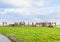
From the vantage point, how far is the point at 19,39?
90.8 ft

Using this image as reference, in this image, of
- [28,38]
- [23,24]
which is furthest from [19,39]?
[23,24]

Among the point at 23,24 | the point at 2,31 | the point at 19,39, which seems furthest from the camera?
the point at 23,24

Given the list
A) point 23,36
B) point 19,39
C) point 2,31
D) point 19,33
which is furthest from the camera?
point 2,31

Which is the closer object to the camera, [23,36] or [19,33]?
[23,36]

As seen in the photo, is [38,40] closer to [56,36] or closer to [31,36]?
[31,36]

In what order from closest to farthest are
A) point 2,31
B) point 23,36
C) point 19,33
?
point 23,36, point 19,33, point 2,31

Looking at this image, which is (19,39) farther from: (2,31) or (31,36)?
(2,31)

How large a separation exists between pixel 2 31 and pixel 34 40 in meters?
7.52

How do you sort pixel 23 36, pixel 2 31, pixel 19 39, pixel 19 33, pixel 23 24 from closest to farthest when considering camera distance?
pixel 19 39, pixel 23 36, pixel 19 33, pixel 2 31, pixel 23 24

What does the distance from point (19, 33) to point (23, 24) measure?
11.1 m

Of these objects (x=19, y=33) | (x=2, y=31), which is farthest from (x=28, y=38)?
(x=2, y=31)

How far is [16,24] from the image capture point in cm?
4353

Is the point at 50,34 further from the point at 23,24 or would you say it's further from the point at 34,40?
the point at 23,24

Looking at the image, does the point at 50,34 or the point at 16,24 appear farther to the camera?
the point at 16,24
